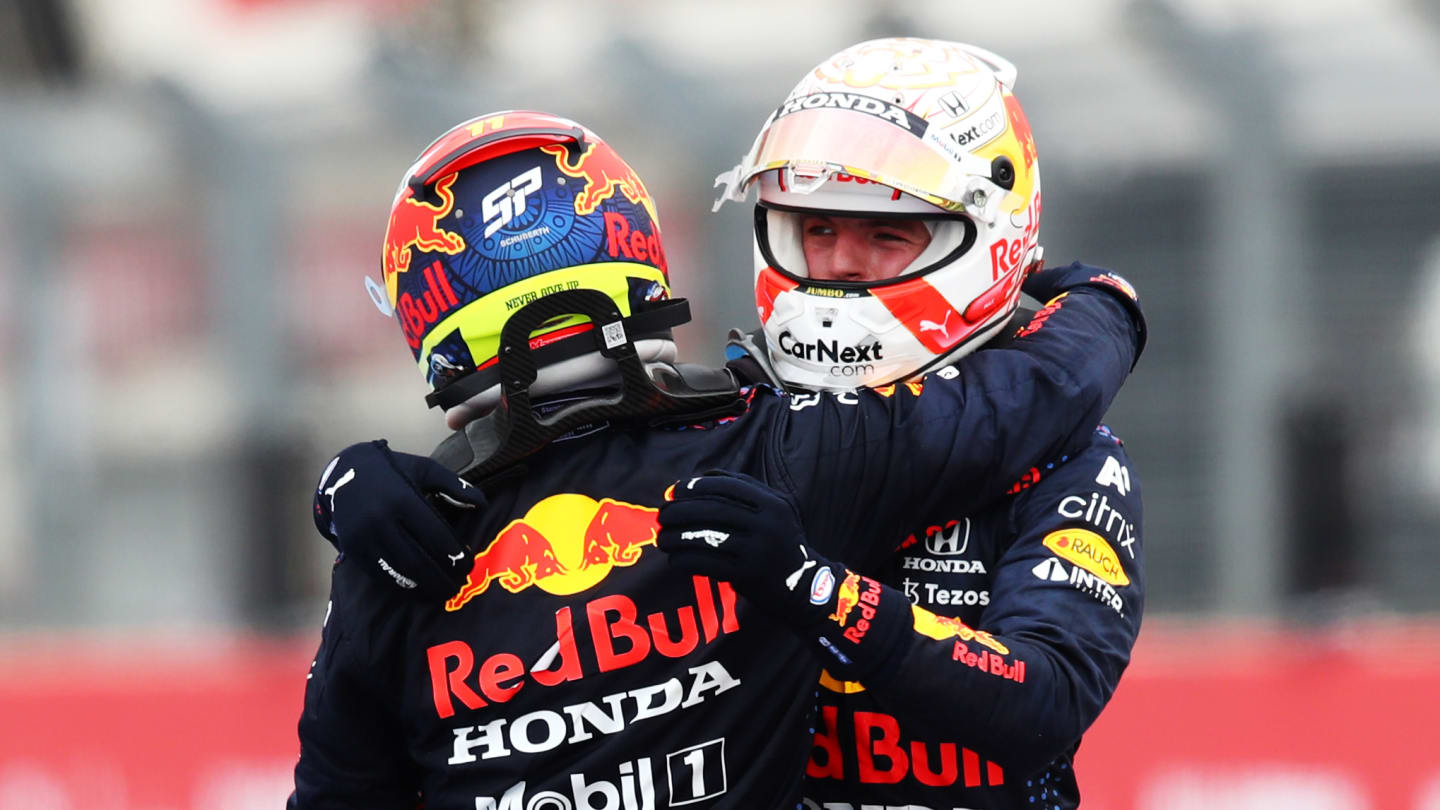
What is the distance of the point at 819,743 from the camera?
9.41 feet

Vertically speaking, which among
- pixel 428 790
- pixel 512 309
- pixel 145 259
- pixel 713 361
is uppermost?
pixel 145 259

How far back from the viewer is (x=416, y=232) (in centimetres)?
267

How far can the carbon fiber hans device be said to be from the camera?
2.54 meters

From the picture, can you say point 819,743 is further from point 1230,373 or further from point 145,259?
point 145,259

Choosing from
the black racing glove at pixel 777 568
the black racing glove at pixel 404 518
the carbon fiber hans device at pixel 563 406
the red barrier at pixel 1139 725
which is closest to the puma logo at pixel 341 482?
the black racing glove at pixel 404 518

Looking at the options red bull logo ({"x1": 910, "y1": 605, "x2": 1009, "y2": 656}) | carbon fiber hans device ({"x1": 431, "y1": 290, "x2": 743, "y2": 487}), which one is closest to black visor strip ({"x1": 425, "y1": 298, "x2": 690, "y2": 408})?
carbon fiber hans device ({"x1": 431, "y1": 290, "x2": 743, "y2": 487})

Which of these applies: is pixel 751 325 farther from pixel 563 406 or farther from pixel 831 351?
pixel 563 406

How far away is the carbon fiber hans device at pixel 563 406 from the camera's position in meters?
2.54

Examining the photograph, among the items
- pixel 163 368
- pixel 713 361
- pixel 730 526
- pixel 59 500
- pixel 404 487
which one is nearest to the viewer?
pixel 730 526

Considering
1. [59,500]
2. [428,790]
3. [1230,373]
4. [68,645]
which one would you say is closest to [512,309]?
[428,790]

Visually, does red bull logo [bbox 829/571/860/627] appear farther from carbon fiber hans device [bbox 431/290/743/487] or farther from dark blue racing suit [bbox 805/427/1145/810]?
carbon fiber hans device [bbox 431/290/743/487]

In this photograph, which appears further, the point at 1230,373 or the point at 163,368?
the point at 163,368

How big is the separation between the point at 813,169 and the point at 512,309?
0.56m

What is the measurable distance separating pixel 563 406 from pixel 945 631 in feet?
1.95
